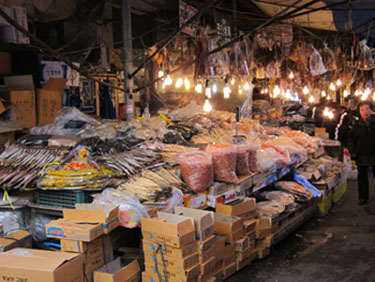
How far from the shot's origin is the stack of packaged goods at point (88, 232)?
12.1 feet

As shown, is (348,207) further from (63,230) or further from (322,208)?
(63,230)

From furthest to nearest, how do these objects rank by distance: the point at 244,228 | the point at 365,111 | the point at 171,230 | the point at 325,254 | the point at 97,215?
the point at 365,111 → the point at 325,254 → the point at 244,228 → the point at 97,215 → the point at 171,230

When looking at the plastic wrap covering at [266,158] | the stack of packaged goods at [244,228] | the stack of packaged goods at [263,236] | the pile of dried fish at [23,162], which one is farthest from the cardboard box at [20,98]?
the stack of packaged goods at [263,236]

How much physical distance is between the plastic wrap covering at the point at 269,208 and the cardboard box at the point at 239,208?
0.39 meters

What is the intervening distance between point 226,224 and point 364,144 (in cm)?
469

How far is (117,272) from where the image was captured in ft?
12.6

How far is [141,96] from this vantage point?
11.5 m

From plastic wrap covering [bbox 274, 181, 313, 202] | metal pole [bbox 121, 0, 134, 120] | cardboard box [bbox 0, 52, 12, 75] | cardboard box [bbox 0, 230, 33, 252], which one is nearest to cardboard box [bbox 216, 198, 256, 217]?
plastic wrap covering [bbox 274, 181, 313, 202]

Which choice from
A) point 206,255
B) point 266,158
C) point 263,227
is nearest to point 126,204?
point 206,255

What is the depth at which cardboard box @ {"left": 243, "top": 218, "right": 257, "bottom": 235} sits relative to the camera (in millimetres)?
5027

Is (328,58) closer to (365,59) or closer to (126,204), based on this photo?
(365,59)

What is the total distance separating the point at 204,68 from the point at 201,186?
4.01 m

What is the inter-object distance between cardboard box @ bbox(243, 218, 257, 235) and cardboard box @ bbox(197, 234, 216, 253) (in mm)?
951

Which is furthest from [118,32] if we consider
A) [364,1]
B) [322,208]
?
[322,208]
